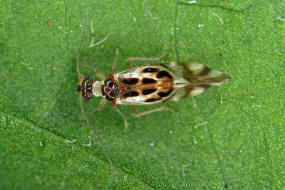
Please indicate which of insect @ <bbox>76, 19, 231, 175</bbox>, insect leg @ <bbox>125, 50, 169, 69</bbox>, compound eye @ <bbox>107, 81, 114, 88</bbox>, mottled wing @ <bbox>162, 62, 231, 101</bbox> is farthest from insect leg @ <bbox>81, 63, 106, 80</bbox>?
mottled wing @ <bbox>162, 62, 231, 101</bbox>

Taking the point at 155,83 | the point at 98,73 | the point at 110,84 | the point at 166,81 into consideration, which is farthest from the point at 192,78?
the point at 98,73

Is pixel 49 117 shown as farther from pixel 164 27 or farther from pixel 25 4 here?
pixel 164 27

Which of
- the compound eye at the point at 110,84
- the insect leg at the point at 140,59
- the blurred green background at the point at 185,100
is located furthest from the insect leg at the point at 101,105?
the insect leg at the point at 140,59

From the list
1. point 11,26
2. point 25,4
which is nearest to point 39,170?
point 11,26

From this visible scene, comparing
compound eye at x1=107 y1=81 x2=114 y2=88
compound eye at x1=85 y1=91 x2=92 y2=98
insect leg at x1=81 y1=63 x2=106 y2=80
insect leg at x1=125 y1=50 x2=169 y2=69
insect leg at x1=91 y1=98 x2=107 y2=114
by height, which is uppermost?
insect leg at x1=125 y1=50 x2=169 y2=69

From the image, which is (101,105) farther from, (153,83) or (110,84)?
(153,83)

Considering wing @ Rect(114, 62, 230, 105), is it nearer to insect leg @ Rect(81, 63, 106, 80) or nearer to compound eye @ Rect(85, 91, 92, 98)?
insect leg @ Rect(81, 63, 106, 80)

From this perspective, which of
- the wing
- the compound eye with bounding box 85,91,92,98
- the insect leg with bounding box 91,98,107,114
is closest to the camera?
the wing

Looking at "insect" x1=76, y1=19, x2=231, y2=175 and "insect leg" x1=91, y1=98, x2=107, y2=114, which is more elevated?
"insect" x1=76, y1=19, x2=231, y2=175

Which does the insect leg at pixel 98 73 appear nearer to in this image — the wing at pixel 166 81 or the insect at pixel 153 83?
the insect at pixel 153 83
